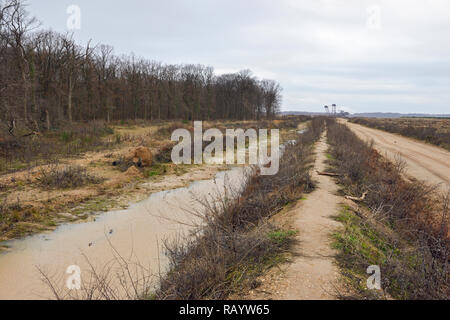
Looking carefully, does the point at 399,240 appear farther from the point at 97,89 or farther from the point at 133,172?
the point at 97,89

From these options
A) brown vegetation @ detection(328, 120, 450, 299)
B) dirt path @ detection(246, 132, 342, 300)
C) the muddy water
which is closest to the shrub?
the muddy water

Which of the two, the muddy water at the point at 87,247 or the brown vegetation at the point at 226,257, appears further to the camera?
the muddy water at the point at 87,247

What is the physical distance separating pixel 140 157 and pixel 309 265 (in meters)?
12.7

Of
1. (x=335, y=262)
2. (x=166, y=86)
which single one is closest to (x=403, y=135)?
(x=335, y=262)

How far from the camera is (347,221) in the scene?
6.67m

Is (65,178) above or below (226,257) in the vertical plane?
above

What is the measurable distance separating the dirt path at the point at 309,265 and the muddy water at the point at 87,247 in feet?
6.31

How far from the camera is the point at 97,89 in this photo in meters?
40.9

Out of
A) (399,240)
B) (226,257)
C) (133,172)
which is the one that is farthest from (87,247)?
(133,172)

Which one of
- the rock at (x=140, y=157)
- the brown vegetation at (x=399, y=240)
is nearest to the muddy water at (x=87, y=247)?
the brown vegetation at (x=399, y=240)

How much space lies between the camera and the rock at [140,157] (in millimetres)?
15664

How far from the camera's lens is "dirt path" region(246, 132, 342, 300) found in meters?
3.96

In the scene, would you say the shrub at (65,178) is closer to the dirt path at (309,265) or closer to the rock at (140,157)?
the rock at (140,157)

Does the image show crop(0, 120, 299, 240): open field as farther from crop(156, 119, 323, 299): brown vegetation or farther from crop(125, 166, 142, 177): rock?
crop(156, 119, 323, 299): brown vegetation
